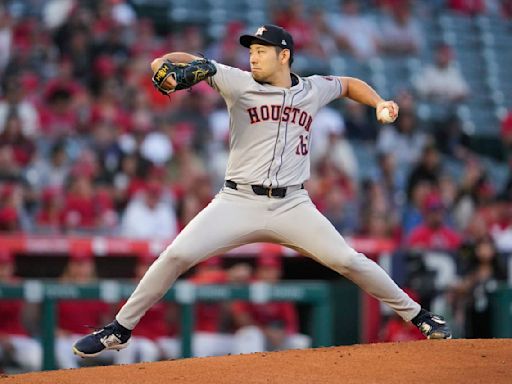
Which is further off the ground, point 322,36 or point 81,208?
point 322,36

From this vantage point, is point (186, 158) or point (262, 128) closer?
point (262, 128)

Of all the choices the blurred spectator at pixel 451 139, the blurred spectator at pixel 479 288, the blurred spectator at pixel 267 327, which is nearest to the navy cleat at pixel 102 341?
the blurred spectator at pixel 267 327

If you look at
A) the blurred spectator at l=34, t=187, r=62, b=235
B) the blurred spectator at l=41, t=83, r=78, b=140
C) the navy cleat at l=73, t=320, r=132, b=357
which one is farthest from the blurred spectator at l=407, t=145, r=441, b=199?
the navy cleat at l=73, t=320, r=132, b=357

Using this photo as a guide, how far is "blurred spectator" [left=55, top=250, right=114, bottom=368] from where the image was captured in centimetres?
876

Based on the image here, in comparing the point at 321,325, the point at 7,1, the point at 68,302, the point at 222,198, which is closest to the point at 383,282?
the point at 222,198

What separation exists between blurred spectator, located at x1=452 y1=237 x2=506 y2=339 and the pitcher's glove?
14.5 feet

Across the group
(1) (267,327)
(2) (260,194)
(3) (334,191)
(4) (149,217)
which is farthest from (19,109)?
(2) (260,194)

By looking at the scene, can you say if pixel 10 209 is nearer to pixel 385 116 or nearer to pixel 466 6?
pixel 385 116

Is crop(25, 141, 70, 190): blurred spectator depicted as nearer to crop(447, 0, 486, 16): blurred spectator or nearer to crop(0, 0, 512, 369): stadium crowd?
crop(0, 0, 512, 369): stadium crowd

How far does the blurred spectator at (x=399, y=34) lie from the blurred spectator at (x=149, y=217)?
5075 mm

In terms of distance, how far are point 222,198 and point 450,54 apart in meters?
8.88

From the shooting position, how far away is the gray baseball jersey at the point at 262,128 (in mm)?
6164

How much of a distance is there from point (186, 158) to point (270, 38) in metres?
5.26

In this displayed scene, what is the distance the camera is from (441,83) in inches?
564
